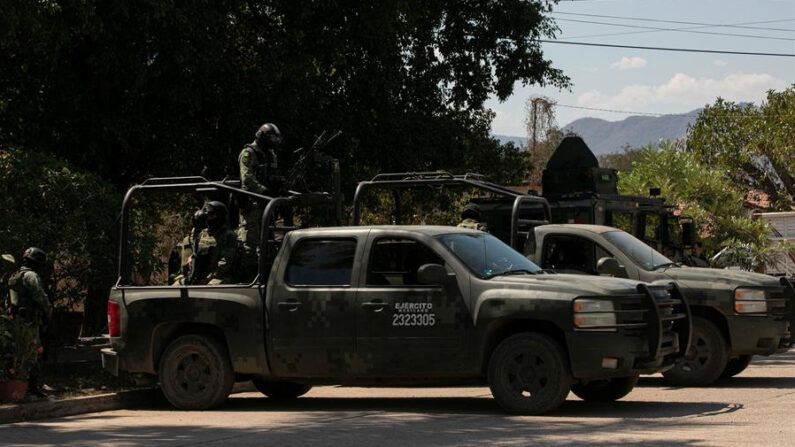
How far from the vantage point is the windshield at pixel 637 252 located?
14.7 metres

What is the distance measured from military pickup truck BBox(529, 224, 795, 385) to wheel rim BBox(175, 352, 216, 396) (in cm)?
432

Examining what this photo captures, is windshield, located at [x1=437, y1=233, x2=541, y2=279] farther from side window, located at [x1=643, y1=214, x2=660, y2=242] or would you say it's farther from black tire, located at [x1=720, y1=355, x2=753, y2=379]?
side window, located at [x1=643, y1=214, x2=660, y2=242]

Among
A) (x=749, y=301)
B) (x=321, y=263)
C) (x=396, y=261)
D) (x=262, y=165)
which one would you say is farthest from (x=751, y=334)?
(x=262, y=165)

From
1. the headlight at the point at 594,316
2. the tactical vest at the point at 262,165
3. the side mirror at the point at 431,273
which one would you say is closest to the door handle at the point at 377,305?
the side mirror at the point at 431,273

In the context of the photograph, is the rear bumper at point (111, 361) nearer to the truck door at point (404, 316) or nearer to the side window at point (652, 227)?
the truck door at point (404, 316)

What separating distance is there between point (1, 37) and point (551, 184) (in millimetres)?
9287

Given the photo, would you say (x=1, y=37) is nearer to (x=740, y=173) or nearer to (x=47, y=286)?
(x=47, y=286)

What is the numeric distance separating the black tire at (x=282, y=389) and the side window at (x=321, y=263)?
1.93 meters

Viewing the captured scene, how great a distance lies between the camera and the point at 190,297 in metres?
13.0

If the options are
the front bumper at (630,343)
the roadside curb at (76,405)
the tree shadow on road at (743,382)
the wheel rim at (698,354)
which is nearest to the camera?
the front bumper at (630,343)

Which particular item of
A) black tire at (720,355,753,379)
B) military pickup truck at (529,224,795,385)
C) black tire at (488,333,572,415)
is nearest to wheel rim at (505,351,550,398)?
black tire at (488,333,572,415)

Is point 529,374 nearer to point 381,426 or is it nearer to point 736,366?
point 381,426

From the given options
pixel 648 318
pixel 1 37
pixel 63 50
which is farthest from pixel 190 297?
pixel 63 50

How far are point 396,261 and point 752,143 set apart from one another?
142 feet
